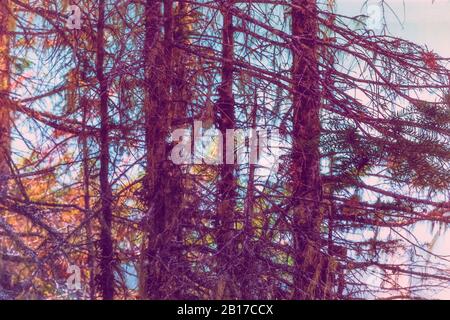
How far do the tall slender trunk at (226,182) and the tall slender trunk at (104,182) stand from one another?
13.9 inches

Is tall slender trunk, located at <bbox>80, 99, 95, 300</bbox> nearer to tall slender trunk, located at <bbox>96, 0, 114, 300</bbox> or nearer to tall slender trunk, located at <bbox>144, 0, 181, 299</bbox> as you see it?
tall slender trunk, located at <bbox>96, 0, 114, 300</bbox>

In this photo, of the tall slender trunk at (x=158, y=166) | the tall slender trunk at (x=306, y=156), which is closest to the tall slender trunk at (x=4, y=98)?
the tall slender trunk at (x=158, y=166)

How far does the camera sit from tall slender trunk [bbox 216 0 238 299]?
1747 millimetres

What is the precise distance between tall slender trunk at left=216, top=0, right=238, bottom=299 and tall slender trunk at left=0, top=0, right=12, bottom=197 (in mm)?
704

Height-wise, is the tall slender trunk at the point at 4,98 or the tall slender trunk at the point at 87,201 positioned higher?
the tall slender trunk at the point at 4,98

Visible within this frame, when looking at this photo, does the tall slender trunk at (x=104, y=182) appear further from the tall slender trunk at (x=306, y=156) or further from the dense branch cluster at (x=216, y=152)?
the tall slender trunk at (x=306, y=156)

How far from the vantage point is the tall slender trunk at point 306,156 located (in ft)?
5.82

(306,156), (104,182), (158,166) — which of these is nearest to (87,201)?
(104,182)

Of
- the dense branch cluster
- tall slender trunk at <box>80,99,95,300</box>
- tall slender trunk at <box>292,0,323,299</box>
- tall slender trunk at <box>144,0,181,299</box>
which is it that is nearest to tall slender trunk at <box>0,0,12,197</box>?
the dense branch cluster

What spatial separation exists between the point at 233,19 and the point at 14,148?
843 mm

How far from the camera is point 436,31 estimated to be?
174cm

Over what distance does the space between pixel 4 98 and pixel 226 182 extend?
794mm
